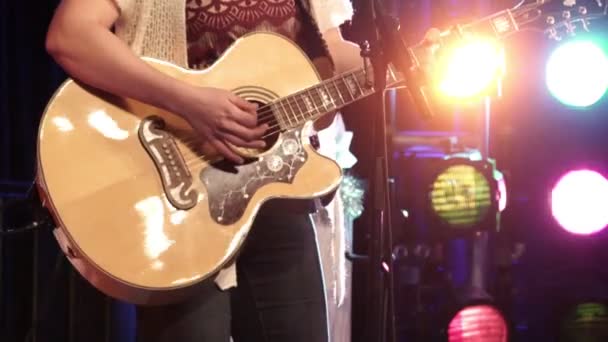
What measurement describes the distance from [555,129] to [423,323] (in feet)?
4.60

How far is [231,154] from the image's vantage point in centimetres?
162

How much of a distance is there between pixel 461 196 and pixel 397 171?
29 cm

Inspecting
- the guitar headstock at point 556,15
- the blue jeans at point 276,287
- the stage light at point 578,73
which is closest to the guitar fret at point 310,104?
the blue jeans at point 276,287

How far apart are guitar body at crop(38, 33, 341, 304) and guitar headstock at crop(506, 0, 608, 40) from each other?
602 millimetres

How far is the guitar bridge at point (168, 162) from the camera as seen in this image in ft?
5.15

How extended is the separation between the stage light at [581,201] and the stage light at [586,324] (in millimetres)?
437

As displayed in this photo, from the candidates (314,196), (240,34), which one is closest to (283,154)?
(314,196)

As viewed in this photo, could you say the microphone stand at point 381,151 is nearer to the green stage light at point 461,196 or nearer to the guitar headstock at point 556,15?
the guitar headstock at point 556,15

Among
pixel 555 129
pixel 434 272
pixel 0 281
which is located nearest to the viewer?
pixel 0 281

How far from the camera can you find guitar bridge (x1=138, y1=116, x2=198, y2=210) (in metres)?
1.57

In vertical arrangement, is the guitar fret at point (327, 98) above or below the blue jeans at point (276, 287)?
above

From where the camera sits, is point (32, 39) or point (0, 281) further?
point (32, 39)

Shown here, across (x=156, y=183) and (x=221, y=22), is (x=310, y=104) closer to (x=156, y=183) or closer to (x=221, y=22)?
(x=221, y=22)

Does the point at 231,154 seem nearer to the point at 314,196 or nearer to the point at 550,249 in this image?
the point at 314,196
